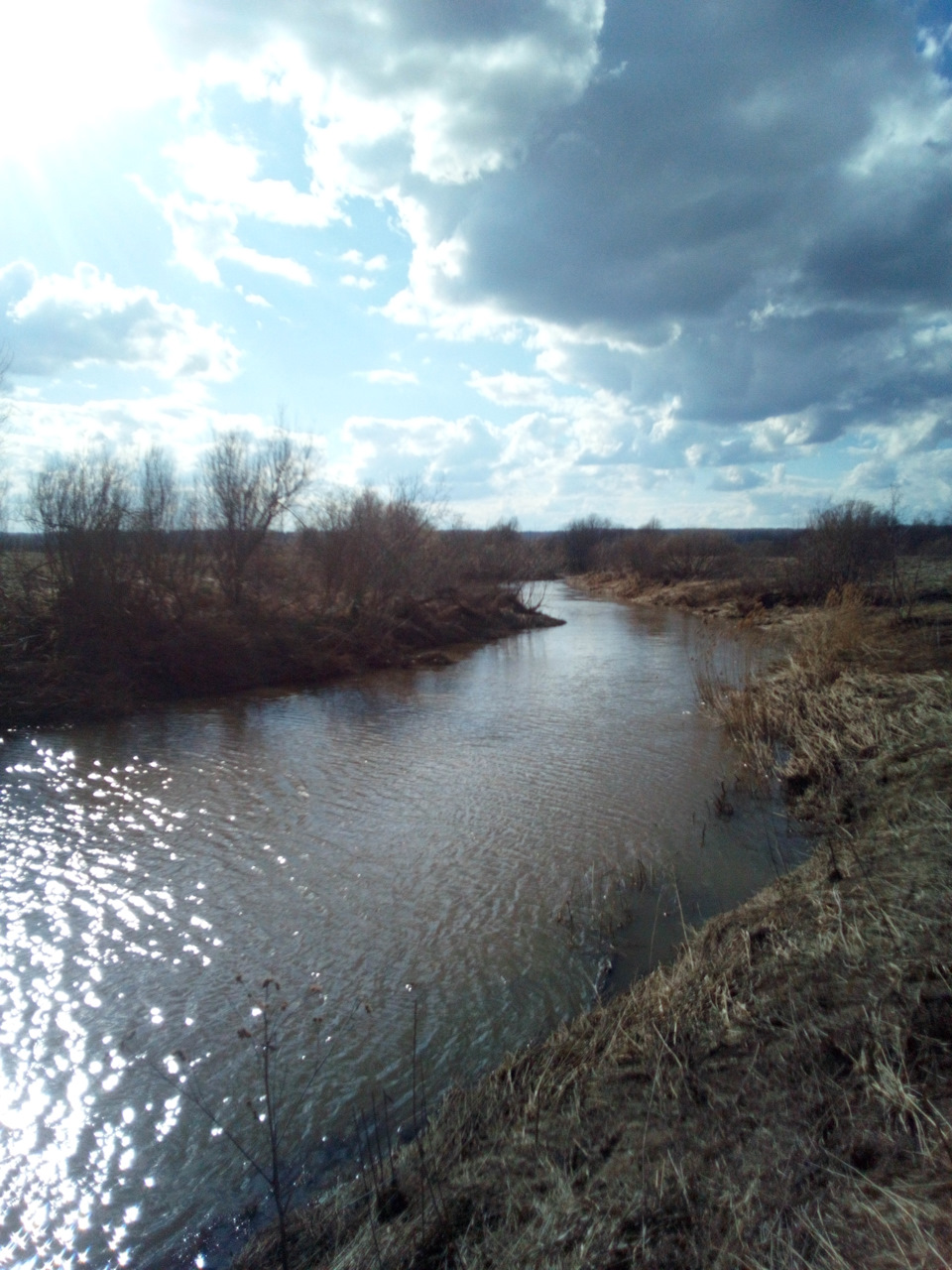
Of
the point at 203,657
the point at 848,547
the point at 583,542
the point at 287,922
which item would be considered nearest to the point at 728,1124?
the point at 287,922

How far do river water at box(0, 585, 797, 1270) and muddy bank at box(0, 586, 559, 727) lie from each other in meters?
1.80

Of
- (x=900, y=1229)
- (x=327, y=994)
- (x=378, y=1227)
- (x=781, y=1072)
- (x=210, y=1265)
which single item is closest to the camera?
(x=900, y=1229)

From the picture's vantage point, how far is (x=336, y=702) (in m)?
18.2

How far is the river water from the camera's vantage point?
175 inches

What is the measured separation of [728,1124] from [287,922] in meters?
4.53

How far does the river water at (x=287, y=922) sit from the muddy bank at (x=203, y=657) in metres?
1.80

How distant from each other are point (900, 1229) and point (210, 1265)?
2908 millimetres

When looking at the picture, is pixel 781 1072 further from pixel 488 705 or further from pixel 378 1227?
pixel 488 705

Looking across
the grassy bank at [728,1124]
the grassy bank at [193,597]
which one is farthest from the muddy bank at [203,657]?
the grassy bank at [728,1124]

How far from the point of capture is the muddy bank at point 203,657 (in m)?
16.1

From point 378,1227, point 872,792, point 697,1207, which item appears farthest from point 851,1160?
point 872,792

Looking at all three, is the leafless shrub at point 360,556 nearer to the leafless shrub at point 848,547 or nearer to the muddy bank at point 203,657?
the muddy bank at point 203,657

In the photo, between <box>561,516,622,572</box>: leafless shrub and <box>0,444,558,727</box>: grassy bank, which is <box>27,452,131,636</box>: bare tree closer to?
<box>0,444,558,727</box>: grassy bank

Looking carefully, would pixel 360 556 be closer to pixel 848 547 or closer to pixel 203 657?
pixel 203 657
